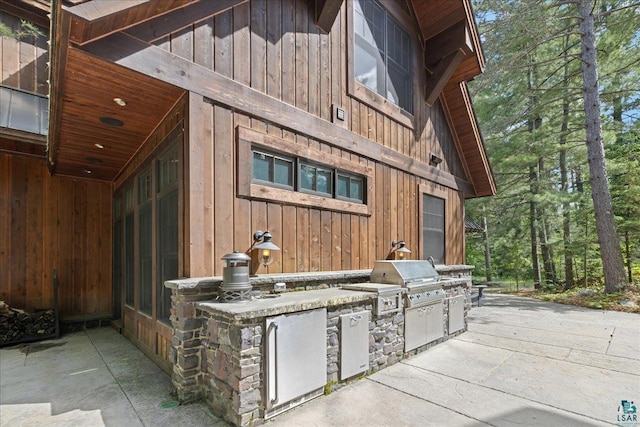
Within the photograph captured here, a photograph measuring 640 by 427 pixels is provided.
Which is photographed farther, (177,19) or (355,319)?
(355,319)

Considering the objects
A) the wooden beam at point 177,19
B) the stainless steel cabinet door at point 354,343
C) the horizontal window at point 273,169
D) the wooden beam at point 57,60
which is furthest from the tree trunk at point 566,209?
the wooden beam at point 57,60

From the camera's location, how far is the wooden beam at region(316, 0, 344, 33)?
4.47 meters

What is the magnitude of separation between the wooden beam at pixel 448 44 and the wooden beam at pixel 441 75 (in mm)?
98

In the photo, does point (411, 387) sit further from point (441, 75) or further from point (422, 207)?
point (441, 75)

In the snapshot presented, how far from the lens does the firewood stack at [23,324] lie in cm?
512

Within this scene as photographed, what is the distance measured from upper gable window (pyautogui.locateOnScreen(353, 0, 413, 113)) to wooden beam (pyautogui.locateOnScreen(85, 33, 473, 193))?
4.10ft

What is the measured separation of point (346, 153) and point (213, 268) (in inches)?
108

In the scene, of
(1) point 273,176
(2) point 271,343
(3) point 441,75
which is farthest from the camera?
(3) point 441,75

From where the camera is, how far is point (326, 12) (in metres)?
4.54

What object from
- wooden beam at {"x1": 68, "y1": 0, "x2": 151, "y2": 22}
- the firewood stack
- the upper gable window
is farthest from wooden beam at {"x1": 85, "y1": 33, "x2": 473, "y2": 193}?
the firewood stack

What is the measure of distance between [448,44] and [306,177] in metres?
4.75

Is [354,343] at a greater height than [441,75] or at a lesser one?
lesser

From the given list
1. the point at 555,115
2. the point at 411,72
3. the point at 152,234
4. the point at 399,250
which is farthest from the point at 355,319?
the point at 555,115

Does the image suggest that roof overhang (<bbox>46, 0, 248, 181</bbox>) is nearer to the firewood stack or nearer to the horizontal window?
the horizontal window
